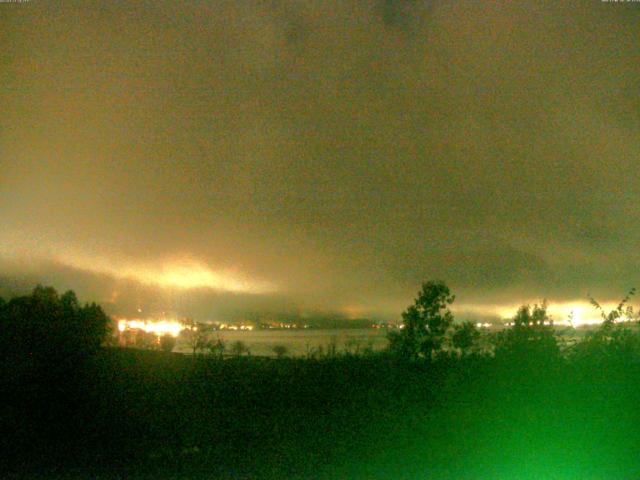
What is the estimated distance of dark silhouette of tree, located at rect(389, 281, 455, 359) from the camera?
17.4 meters

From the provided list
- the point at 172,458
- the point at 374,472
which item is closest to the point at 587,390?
the point at 374,472

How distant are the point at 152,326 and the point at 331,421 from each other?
2248 cm

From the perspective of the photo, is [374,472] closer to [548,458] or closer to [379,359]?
[548,458]

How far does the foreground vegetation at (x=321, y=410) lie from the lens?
9.20 m

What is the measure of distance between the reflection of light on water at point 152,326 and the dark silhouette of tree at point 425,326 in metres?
9.52

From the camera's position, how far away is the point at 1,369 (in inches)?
431

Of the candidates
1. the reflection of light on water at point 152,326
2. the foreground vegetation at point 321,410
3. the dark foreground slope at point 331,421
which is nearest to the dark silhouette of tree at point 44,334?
the foreground vegetation at point 321,410

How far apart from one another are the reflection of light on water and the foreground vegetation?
35.3 ft

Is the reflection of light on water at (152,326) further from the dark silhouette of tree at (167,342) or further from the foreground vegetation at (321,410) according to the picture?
the foreground vegetation at (321,410)

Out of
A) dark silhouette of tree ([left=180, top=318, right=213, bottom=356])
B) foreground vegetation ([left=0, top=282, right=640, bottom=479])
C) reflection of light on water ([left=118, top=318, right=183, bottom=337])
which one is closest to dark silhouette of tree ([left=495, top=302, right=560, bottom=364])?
foreground vegetation ([left=0, top=282, right=640, bottom=479])

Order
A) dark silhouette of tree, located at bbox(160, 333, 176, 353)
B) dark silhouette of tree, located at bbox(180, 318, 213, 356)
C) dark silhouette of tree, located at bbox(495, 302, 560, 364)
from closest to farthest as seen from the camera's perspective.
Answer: dark silhouette of tree, located at bbox(495, 302, 560, 364), dark silhouette of tree, located at bbox(180, 318, 213, 356), dark silhouette of tree, located at bbox(160, 333, 176, 353)

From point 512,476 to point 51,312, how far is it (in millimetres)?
8372

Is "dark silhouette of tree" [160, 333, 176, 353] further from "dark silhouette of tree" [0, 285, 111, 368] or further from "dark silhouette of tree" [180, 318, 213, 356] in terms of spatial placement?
"dark silhouette of tree" [0, 285, 111, 368]

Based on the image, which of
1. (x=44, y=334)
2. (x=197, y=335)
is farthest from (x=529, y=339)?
(x=44, y=334)
